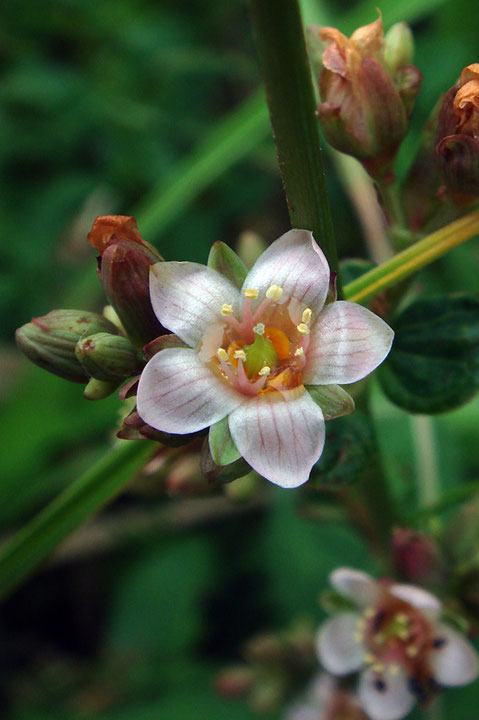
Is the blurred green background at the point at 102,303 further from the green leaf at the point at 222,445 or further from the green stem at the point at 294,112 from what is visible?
the green stem at the point at 294,112

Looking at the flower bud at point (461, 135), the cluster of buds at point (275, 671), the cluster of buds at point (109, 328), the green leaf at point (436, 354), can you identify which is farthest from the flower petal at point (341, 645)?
the flower bud at point (461, 135)

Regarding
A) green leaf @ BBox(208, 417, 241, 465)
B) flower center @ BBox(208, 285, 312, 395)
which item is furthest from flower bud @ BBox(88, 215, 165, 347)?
green leaf @ BBox(208, 417, 241, 465)

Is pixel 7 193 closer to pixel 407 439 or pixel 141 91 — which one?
pixel 141 91

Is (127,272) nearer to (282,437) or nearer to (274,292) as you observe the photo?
(274,292)

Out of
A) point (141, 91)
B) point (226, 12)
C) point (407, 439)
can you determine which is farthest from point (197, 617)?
point (226, 12)

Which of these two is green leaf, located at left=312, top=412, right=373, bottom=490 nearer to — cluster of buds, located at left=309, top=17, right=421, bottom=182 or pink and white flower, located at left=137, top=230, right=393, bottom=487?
pink and white flower, located at left=137, top=230, right=393, bottom=487

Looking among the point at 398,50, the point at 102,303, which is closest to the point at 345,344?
the point at 398,50
